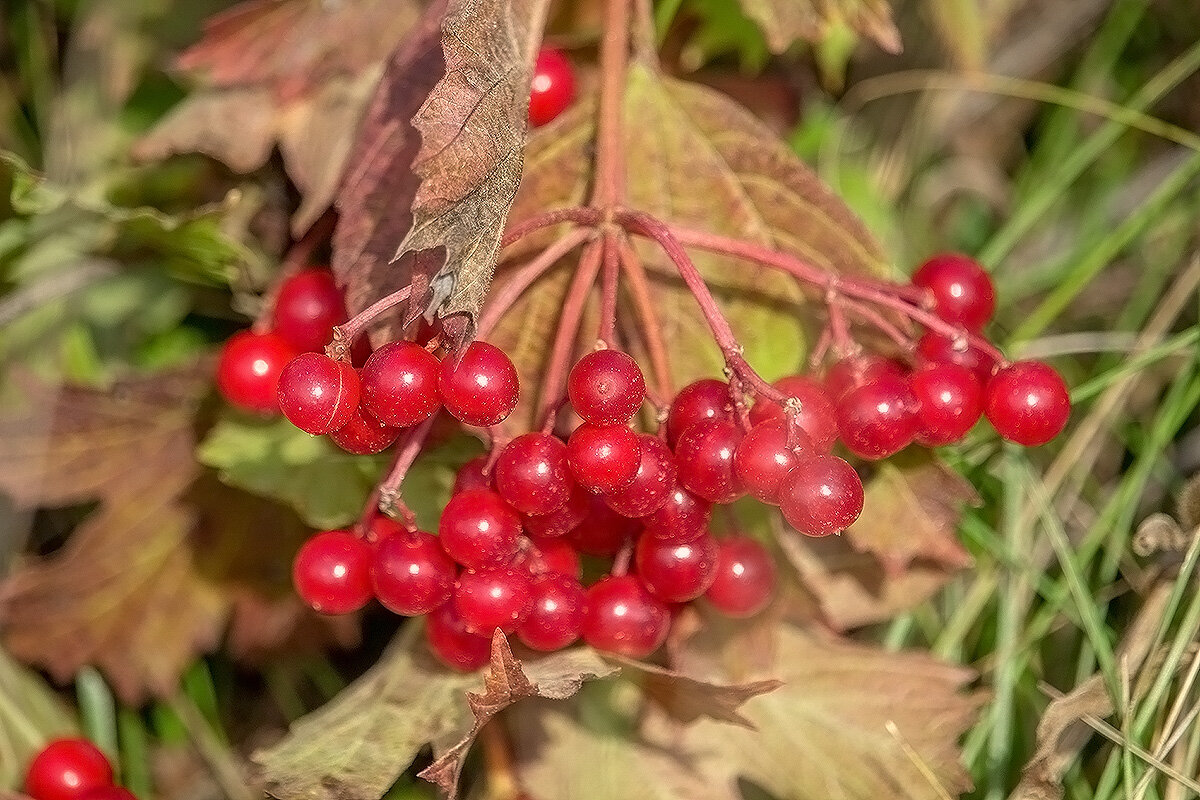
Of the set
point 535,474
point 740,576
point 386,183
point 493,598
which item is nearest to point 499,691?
point 493,598

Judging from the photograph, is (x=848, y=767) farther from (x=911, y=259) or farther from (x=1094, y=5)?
(x=1094, y=5)

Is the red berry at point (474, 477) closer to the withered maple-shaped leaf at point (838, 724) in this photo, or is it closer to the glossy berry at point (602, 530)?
the glossy berry at point (602, 530)

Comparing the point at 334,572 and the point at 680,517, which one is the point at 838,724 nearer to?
the point at 680,517

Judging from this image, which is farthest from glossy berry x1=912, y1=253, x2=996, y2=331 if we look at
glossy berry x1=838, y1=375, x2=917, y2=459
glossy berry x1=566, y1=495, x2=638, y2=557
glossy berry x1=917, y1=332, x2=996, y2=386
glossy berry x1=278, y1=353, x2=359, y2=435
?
glossy berry x1=278, y1=353, x2=359, y2=435

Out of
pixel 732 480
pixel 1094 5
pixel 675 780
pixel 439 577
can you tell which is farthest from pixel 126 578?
pixel 1094 5

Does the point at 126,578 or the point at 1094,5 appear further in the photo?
the point at 1094,5
